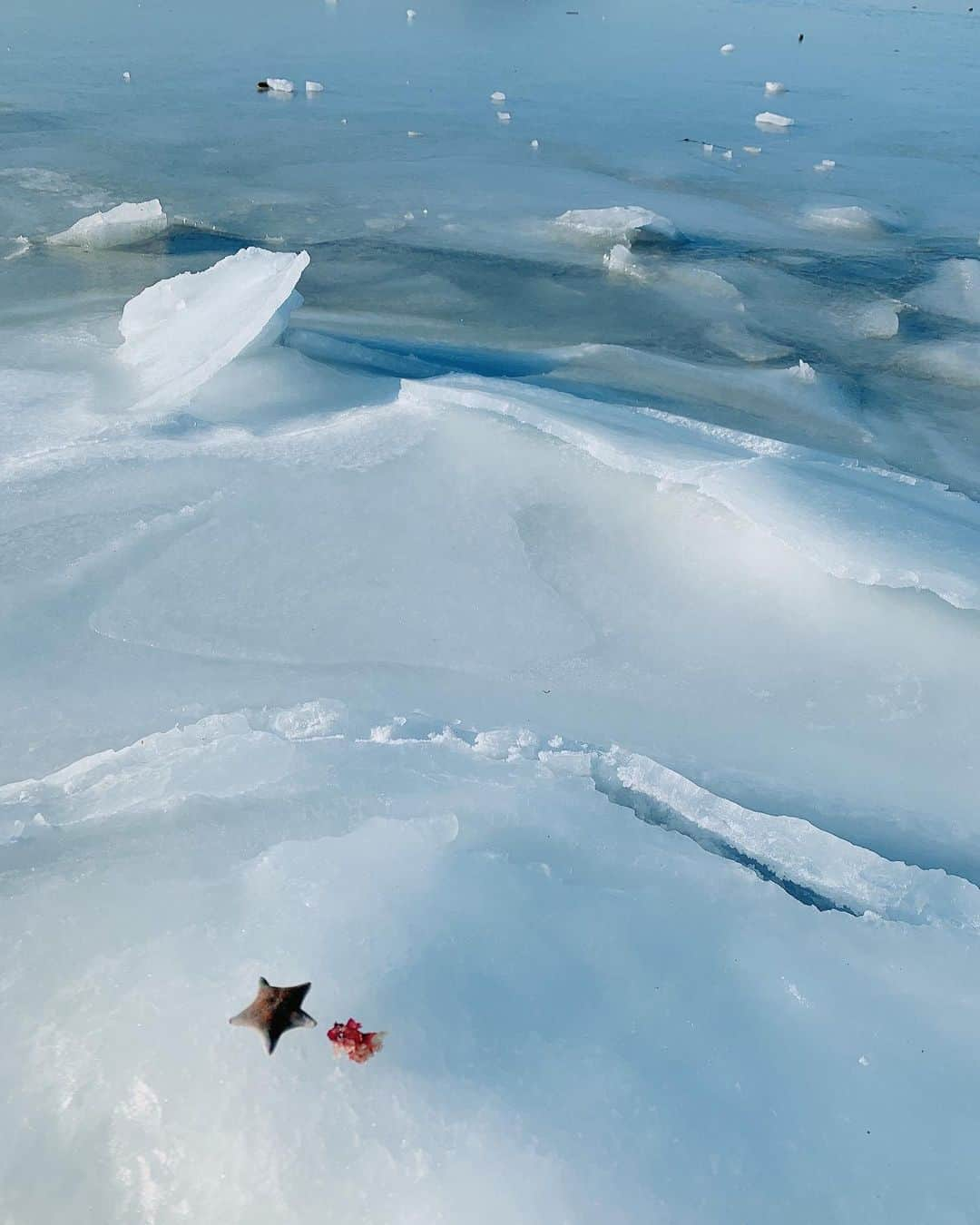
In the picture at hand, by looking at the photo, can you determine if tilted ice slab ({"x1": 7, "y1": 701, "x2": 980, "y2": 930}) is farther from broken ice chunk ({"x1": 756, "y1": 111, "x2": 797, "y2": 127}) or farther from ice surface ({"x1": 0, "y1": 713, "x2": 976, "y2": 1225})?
broken ice chunk ({"x1": 756, "y1": 111, "x2": 797, "y2": 127})

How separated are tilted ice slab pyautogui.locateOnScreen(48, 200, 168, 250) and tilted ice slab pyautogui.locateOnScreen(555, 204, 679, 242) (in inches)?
98.7

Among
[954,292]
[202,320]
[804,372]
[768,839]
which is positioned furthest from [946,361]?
[768,839]

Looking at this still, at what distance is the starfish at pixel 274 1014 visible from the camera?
157 cm

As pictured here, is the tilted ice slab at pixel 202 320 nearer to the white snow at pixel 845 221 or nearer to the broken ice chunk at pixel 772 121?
the white snow at pixel 845 221

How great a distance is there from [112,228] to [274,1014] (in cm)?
542

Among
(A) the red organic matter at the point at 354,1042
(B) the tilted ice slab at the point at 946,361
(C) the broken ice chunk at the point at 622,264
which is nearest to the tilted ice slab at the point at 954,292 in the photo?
(B) the tilted ice slab at the point at 946,361

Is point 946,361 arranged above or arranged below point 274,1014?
below

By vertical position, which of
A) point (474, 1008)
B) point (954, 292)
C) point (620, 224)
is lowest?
point (954, 292)

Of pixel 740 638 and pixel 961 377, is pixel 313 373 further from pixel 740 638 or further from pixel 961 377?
pixel 961 377

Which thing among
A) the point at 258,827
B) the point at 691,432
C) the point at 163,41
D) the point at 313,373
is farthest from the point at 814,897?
the point at 163,41

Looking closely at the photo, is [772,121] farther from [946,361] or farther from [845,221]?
[946,361]

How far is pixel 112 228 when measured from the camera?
5863 mm

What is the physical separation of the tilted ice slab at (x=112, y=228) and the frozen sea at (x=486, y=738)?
3cm

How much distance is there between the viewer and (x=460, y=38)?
45.9 ft
